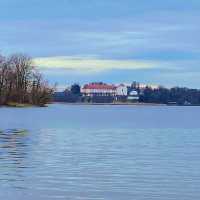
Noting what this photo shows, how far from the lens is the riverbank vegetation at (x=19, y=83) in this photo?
4867 inches

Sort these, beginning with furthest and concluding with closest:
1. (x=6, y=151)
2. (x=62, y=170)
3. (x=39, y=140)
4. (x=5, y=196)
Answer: (x=39, y=140)
(x=6, y=151)
(x=62, y=170)
(x=5, y=196)

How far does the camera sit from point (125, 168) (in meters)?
23.7

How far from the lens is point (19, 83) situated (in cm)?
12562

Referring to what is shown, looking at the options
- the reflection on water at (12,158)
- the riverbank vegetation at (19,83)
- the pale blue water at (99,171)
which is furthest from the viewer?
the riverbank vegetation at (19,83)

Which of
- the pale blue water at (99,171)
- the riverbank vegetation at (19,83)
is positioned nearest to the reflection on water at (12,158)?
the pale blue water at (99,171)

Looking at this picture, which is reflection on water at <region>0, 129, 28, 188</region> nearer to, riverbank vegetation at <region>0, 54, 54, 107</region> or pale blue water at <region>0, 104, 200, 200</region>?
pale blue water at <region>0, 104, 200, 200</region>

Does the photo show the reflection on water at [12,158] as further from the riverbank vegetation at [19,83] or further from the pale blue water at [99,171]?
the riverbank vegetation at [19,83]

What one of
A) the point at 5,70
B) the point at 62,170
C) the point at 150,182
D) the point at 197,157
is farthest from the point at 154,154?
the point at 5,70

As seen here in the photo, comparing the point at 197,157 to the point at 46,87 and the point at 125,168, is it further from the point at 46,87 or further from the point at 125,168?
the point at 46,87

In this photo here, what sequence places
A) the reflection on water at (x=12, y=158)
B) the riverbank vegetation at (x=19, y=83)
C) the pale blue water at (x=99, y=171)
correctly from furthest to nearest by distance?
1. the riverbank vegetation at (x=19, y=83)
2. the reflection on water at (x=12, y=158)
3. the pale blue water at (x=99, y=171)

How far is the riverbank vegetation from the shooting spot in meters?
124

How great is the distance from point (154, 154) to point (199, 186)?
407 inches

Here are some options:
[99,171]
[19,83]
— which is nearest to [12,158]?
[99,171]

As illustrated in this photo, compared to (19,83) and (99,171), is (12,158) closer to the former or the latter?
(99,171)
